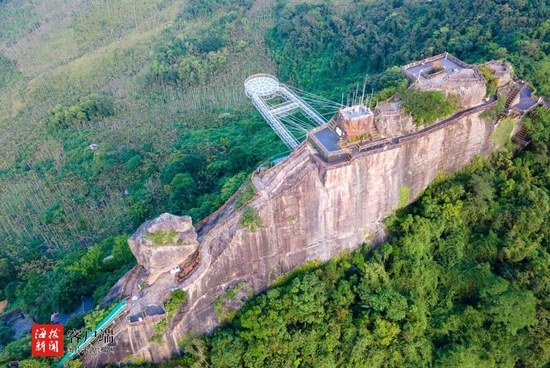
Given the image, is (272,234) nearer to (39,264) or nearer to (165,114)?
(39,264)

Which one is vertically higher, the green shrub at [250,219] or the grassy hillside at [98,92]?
the green shrub at [250,219]

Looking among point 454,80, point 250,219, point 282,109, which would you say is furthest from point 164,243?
point 282,109

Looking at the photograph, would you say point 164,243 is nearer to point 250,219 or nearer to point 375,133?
point 250,219

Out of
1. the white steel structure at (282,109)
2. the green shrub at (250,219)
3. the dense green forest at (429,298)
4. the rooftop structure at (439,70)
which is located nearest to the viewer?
the green shrub at (250,219)

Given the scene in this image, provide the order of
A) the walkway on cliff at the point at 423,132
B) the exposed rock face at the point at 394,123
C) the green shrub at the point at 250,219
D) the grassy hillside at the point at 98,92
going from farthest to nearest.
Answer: the grassy hillside at the point at 98,92 < the exposed rock face at the point at 394,123 < the walkway on cliff at the point at 423,132 < the green shrub at the point at 250,219

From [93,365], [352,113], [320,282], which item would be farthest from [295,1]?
[93,365]

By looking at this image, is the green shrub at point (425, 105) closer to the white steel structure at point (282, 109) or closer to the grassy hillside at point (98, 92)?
the white steel structure at point (282, 109)

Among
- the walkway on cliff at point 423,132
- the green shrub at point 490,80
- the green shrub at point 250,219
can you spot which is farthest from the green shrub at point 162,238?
the green shrub at point 490,80

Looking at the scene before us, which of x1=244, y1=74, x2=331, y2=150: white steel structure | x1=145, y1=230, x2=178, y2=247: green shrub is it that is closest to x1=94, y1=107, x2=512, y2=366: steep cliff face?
x1=145, y1=230, x2=178, y2=247: green shrub

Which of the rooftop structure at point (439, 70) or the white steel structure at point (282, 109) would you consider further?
the white steel structure at point (282, 109)
